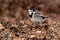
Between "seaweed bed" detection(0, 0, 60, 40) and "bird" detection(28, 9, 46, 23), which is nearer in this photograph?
"seaweed bed" detection(0, 0, 60, 40)

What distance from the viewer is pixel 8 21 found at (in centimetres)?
267

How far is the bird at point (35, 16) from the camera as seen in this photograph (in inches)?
107

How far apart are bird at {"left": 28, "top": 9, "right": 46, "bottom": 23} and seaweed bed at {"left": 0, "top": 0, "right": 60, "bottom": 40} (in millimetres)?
69

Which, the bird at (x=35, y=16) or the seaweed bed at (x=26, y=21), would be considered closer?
the seaweed bed at (x=26, y=21)

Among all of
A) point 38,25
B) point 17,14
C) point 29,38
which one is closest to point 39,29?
point 38,25

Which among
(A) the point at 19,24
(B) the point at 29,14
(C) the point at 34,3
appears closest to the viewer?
(A) the point at 19,24

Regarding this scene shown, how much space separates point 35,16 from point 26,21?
213 mm

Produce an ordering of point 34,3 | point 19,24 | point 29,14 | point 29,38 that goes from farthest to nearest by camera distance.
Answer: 1. point 34,3
2. point 29,14
3. point 19,24
4. point 29,38

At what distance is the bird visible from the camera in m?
2.71

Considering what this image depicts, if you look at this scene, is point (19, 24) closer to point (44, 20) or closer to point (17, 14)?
point (17, 14)

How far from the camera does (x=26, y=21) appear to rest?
2709 millimetres

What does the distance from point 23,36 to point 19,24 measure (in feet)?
0.95

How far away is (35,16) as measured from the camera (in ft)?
9.01

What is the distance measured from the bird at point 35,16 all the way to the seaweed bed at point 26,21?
69mm
